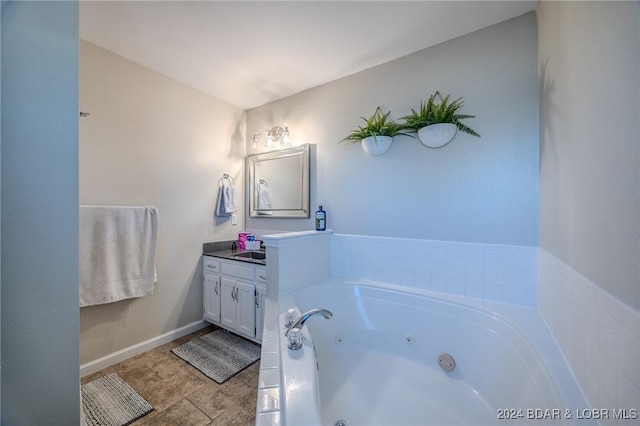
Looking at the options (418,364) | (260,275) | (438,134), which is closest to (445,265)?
(418,364)

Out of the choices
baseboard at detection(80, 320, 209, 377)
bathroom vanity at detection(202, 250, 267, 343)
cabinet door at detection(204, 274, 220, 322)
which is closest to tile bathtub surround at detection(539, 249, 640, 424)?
bathroom vanity at detection(202, 250, 267, 343)

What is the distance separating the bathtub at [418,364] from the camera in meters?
0.93

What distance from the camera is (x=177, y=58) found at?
2.02m

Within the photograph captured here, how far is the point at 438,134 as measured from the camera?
174 centimetres

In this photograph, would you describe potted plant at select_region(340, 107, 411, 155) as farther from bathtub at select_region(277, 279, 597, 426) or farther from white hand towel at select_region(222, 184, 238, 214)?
white hand towel at select_region(222, 184, 238, 214)

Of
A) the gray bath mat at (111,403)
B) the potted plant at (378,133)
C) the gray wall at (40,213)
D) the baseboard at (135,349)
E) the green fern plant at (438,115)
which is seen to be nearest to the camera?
the gray wall at (40,213)

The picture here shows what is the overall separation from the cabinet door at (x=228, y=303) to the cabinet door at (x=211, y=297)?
0.21ft

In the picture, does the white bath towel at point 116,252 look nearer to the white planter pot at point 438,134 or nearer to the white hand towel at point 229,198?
the white hand towel at point 229,198

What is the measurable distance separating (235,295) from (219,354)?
Result: 48cm

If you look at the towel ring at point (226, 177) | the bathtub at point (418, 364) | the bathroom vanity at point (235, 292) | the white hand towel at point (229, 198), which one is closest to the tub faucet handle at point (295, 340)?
the bathtub at point (418, 364)

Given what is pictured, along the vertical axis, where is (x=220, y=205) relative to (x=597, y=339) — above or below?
above

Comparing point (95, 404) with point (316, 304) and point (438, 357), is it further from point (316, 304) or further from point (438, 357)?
point (438, 357)

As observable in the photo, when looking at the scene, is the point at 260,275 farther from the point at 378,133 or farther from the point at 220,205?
the point at 378,133

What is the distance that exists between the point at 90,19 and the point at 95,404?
97.3 inches
